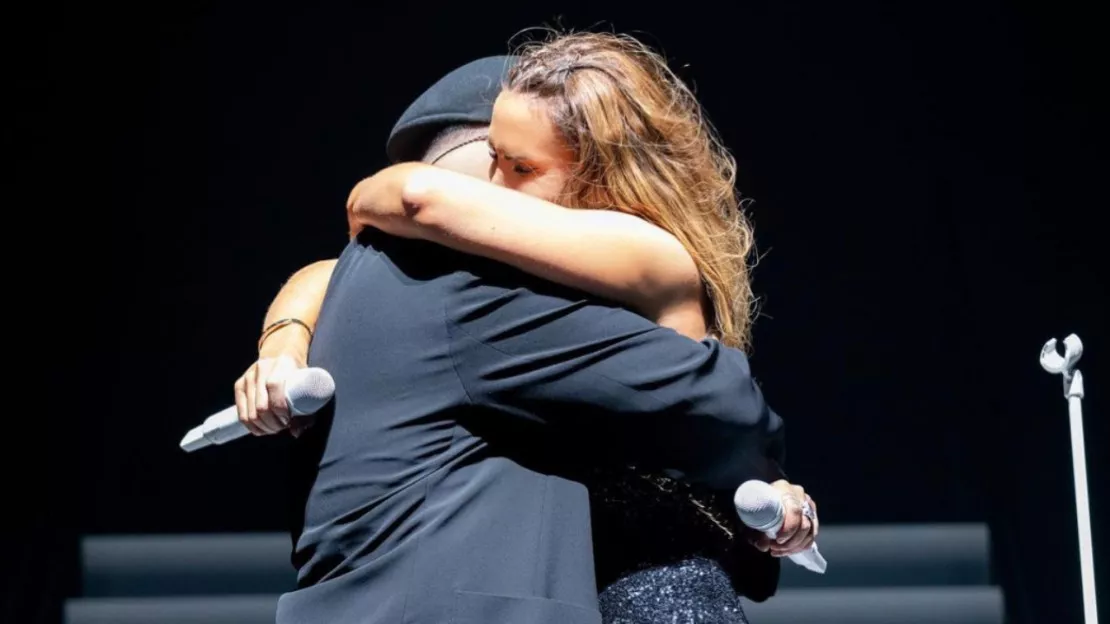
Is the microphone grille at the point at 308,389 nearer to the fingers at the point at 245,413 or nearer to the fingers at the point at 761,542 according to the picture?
the fingers at the point at 245,413

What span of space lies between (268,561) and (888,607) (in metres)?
1.38

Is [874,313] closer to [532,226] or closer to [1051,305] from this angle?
[1051,305]

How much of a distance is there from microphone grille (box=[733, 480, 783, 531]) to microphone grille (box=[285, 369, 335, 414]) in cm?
37

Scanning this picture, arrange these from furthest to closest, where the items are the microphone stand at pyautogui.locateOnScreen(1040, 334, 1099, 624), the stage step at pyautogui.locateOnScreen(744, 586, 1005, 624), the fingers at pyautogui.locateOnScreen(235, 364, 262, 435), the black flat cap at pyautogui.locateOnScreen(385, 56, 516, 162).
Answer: the stage step at pyautogui.locateOnScreen(744, 586, 1005, 624) < the microphone stand at pyautogui.locateOnScreen(1040, 334, 1099, 624) < the black flat cap at pyautogui.locateOnScreen(385, 56, 516, 162) < the fingers at pyautogui.locateOnScreen(235, 364, 262, 435)

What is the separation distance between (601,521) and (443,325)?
0.76 ft

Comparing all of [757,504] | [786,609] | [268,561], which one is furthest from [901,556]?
[757,504]

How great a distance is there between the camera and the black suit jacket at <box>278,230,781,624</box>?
1.31m

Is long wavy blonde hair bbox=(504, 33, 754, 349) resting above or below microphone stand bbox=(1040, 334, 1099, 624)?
above

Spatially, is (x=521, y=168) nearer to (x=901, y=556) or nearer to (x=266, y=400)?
(x=266, y=400)

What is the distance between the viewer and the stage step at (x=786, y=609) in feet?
11.4

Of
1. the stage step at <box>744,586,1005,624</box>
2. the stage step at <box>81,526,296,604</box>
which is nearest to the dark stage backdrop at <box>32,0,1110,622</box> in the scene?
the stage step at <box>81,526,296,604</box>

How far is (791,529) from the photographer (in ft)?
4.69

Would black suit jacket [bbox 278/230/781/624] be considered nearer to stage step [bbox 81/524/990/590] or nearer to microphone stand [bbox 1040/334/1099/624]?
microphone stand [bbox 1040/334/1099/624]

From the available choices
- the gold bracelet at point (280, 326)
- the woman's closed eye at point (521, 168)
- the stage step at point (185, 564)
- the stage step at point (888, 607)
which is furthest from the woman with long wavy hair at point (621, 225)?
the stage step at point (185, 564)
